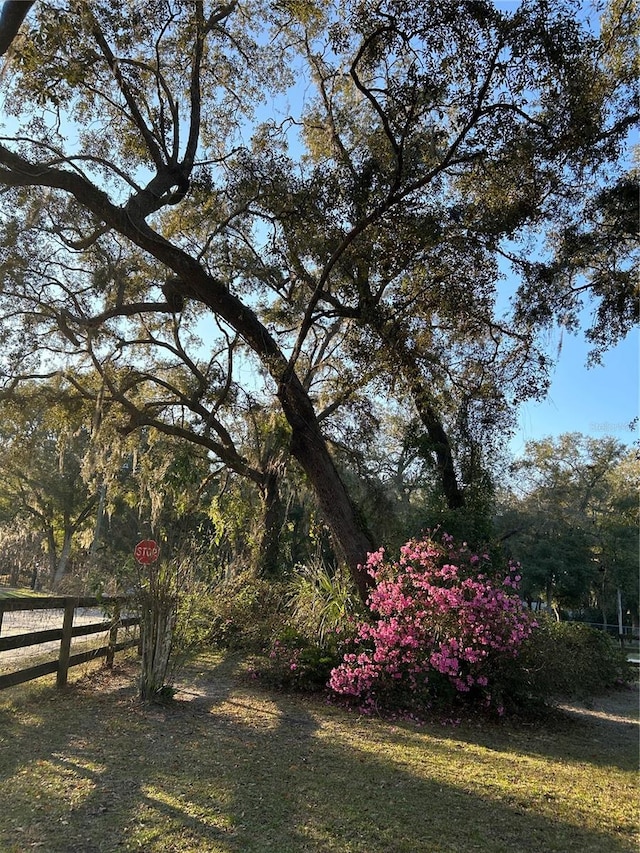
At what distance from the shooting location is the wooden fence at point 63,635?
5.49 meters

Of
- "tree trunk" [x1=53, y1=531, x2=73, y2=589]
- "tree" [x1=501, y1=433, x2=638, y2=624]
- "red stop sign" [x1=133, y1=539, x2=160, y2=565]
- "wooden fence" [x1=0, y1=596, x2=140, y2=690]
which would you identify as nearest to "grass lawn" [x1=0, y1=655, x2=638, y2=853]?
"wooden fence" [x1=0, y1=596, x2=140, y2=690]

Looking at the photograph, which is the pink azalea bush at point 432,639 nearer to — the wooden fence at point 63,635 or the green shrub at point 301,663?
the green shrub at point 301,663

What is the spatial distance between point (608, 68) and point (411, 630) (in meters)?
7.01

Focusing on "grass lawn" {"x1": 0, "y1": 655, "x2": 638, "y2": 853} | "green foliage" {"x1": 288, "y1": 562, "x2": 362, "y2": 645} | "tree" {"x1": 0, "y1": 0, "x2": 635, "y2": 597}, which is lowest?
"grass lawn" {"x1": 0, "y1": 655, "x2": 638, "y2": 853}

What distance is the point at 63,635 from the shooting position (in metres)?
6.54

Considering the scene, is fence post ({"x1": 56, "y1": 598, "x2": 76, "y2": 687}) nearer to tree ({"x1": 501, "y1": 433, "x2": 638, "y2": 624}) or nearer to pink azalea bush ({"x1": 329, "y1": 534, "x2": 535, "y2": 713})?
pink azalea bush ({"x1": 329, "y1": 534, "x2": 535, "y2": 713})

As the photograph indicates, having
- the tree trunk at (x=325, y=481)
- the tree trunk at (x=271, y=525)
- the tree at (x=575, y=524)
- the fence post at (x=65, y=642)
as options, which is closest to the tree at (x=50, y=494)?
the tree trunk at (x=271, y=525)

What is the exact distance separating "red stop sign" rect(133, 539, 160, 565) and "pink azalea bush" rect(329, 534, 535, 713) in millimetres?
2533

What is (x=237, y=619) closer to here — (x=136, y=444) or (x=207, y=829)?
(x=136, y=444)

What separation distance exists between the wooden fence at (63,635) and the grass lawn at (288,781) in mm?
304

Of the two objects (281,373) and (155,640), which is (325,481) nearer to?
(281,373)

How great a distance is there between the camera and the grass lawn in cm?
313

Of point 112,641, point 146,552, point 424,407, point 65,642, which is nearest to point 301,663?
point 146,552

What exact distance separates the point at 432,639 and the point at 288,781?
2920 millimetres
